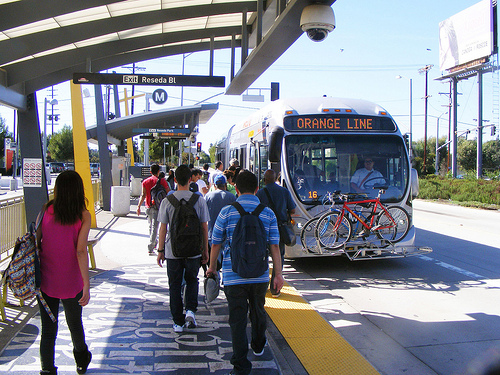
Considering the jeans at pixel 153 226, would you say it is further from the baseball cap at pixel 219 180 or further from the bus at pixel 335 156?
the baseball cap at pixel 219 180

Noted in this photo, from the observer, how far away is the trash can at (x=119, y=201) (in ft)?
55.3

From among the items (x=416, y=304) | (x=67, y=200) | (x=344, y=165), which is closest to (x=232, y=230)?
(x=67, y=200)

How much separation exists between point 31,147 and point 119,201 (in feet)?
25.8

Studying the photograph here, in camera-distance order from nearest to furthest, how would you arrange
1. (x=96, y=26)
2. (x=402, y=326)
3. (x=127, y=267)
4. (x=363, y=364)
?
1. (x=363, y=364)
2. (x=402, y=326)
3. (x=96, y=26)
4. (x=127, y=267)

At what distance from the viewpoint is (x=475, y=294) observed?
23.9 feet

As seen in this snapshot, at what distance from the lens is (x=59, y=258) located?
3.99 metres

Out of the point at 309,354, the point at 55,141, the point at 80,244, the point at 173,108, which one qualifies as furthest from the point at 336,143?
the point at 55,141

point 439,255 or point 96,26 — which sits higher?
point 96,26

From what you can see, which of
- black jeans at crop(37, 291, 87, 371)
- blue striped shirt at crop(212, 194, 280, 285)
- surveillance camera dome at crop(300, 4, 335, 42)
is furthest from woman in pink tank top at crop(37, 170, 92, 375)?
surveillance camera dome at crop(300, 4, 335, 42)

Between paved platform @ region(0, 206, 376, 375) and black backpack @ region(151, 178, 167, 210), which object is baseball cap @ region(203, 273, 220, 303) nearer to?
paved platform @ region(0, 206, 376, 375)

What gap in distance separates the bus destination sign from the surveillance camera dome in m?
2.80

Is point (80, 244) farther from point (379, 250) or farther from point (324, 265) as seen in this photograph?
point (324, 265)

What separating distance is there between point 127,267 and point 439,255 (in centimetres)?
657

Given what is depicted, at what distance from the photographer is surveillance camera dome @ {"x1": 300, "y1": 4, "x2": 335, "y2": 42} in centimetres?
603
